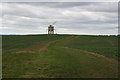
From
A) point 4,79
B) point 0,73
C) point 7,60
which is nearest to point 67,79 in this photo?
point 4,79

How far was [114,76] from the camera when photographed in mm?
17047

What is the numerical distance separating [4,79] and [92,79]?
32.9ft

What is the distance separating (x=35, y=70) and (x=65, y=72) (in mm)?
4218

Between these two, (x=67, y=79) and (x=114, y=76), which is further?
(x=114, y=76)

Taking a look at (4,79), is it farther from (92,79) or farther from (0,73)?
(92,79)

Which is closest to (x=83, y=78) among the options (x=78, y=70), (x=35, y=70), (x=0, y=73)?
(x=78, y=70)

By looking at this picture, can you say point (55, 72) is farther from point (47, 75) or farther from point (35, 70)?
point (35, 70)

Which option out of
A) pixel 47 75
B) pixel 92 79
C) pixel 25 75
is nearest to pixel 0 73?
pixel 25 75

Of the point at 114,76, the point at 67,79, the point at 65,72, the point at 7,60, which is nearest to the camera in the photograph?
the point at 67,79

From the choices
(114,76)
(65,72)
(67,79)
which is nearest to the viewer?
(67,79)

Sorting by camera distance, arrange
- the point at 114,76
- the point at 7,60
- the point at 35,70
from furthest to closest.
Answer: the point at 7,60 → the point at 35,70 → the point at 114,76

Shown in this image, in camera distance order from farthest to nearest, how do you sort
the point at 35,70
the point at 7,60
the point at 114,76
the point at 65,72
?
1. the point at 7,60
2. the point at 35,70
3. the point at 65,72
4. the point at 114,76

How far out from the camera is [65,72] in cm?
1817

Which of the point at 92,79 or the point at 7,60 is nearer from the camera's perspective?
the point at 92,79
